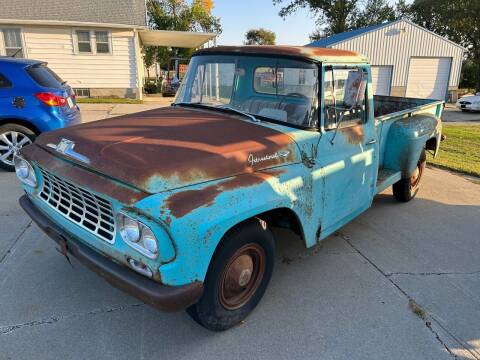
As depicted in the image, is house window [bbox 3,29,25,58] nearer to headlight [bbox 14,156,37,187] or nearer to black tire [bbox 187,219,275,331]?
headlight [bbox 14,156,37,187]

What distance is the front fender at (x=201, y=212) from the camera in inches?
84.1

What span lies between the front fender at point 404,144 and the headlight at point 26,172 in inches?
155

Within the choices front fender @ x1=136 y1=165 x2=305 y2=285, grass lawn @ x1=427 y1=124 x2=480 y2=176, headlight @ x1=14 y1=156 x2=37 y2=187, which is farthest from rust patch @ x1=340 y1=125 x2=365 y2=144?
grass lawn @ x1=427 y1=124 x2=480 y2=176

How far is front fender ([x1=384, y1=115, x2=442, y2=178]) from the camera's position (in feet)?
15.3

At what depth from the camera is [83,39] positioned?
16.6 m

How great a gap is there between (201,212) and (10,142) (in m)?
5.34

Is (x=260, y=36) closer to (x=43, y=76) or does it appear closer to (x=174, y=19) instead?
(x=174, y=19)

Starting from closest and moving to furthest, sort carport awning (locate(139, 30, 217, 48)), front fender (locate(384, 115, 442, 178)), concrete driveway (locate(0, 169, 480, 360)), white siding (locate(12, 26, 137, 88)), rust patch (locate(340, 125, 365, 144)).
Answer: concrete driveway (locate(0, 169, 480, 360)) → rust patch (locate(340, 125, 365, 144)) → front fender (locate(384, 115, 442, 178)) → white siding (locate(12, 26, 137, 88)) → carport awning (locate(139, 30, 217, 48))

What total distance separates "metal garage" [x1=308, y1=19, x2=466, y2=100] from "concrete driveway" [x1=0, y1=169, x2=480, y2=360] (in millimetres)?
19010

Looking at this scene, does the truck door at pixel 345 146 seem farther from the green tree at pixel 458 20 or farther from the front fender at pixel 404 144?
the green tree at pixel 458 20

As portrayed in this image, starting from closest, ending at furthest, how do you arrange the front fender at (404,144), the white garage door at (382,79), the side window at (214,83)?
the side window at (214,83)
the front fender at (404,144)
the white garage door at (382,79)

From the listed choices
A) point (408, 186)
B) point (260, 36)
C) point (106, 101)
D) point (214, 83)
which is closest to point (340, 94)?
point (214, 83)

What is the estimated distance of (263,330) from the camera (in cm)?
282

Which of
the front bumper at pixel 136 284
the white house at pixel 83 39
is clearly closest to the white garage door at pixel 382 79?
the white house at pixel 83 39
